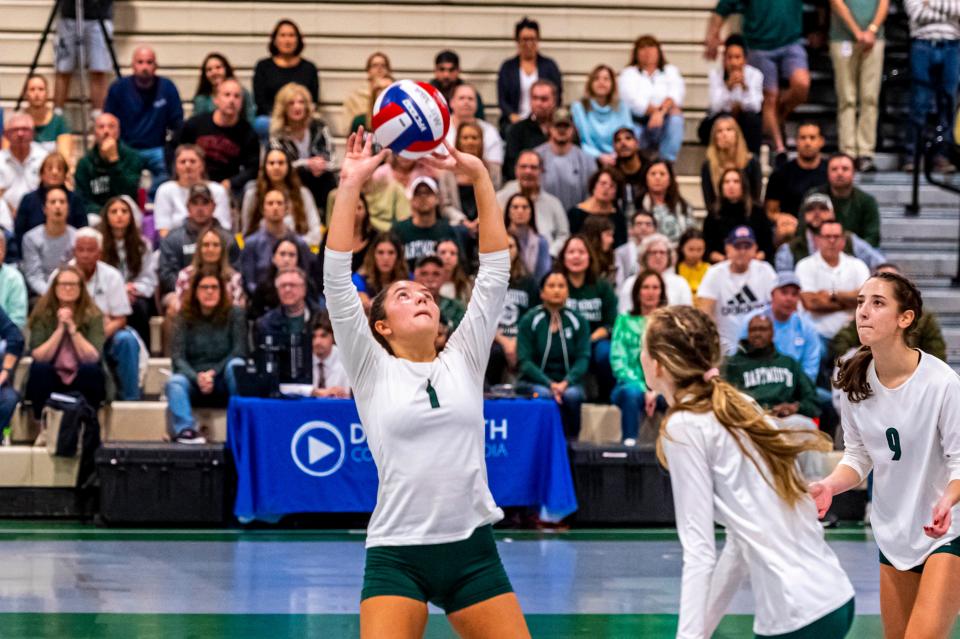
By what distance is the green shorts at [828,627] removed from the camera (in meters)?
4.17

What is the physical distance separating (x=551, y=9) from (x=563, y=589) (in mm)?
8889

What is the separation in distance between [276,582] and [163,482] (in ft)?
6.88

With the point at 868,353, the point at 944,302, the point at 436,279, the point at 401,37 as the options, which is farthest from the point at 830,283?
the point at 868,353

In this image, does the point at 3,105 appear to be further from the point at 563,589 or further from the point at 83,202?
the point at 563,589

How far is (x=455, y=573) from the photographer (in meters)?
4.79

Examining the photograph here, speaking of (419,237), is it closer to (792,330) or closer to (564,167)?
(564,167)

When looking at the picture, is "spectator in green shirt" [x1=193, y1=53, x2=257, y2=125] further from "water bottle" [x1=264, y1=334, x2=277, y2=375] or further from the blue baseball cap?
the blue baseball cap

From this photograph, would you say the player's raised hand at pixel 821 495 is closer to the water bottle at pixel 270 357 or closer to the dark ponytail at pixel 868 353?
the dark ponytail at pixel 868 353

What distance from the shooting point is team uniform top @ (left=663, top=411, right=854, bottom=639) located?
418cm

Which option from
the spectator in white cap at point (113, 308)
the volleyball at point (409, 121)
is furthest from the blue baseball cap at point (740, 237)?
the volleyball at point (409, 121)

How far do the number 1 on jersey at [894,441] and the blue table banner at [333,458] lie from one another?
17.8 feet

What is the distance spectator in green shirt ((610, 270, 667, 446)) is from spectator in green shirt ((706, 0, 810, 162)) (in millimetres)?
4104

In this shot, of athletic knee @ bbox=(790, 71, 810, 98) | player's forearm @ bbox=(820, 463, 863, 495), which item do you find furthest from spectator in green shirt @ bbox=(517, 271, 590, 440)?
player's forearm @ bbox=(820, 463, 863, 495)

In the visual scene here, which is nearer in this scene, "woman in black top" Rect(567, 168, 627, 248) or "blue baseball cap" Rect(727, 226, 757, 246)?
"blue baseball cap" Rect(727, 226, 757, 246)
